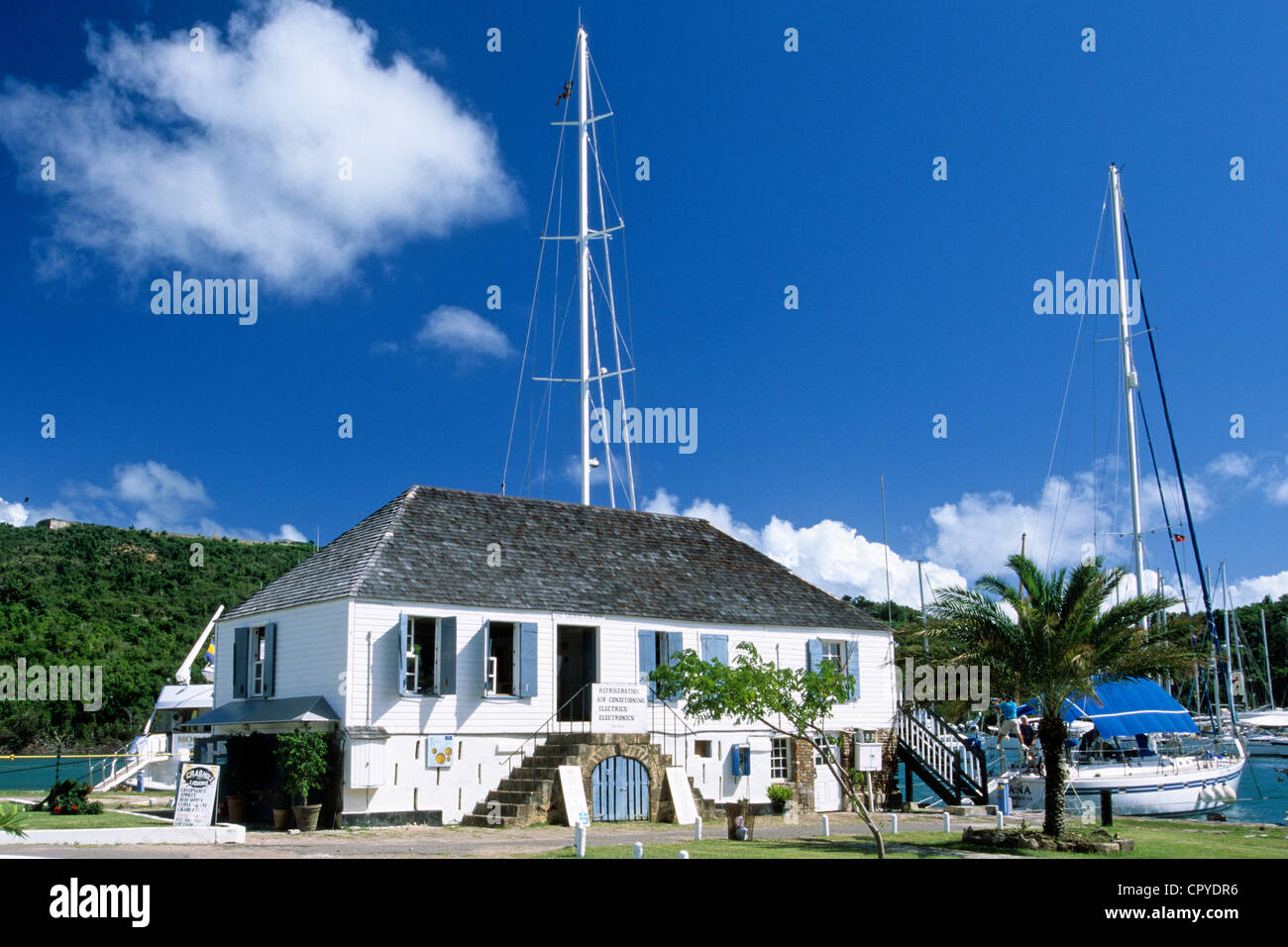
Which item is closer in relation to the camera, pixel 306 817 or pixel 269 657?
pixel 306 817

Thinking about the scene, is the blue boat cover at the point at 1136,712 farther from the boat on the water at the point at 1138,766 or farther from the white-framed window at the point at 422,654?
the white-framed window at the point at 422,654

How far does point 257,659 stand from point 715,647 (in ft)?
38.6

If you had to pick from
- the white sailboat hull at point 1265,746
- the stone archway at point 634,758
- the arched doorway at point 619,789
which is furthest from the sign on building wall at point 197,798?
the white sailboat hull at point 1265,746

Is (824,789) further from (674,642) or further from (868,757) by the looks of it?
(674,642)

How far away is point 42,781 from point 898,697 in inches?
1705

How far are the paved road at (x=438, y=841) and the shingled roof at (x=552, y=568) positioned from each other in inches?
207

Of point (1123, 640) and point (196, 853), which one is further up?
point (1123, 640)

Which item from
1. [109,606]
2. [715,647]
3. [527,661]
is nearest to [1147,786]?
[715,647]

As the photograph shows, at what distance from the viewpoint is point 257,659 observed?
96.6 feet

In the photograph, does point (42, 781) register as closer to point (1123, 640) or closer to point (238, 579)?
point (238, 579)
